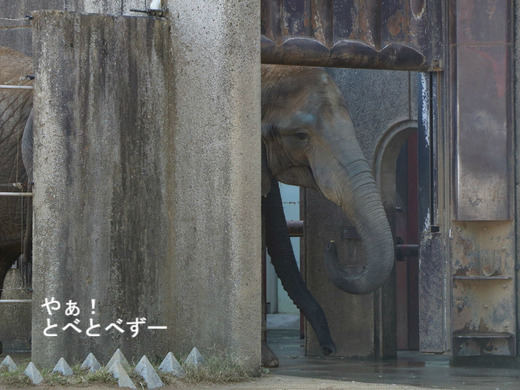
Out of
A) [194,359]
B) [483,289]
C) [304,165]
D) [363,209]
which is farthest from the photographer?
[304,165]

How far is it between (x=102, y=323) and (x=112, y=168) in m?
0.96

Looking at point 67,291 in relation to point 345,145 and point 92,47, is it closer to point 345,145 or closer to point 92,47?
point 92,47

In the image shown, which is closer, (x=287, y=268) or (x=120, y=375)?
(x=120, y=375)

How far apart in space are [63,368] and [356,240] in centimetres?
400

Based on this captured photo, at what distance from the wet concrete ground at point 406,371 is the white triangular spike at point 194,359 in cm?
107

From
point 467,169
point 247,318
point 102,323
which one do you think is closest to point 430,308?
point 467,169

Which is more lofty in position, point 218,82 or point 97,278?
point 218,82

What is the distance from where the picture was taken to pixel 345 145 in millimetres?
8914

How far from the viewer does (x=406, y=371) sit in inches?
343

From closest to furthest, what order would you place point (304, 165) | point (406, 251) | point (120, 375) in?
point (120, 375), point (304, 165), point (406, 251)

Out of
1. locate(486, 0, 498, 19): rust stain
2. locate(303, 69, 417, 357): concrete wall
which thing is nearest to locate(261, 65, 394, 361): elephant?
locate(303, 69, 417, 357): concrete wall

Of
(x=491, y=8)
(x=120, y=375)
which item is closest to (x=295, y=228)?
(x=491, y=8)

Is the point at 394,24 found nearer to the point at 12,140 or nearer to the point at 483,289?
the point at 483,289

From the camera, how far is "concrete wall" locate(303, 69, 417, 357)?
10.2 m
